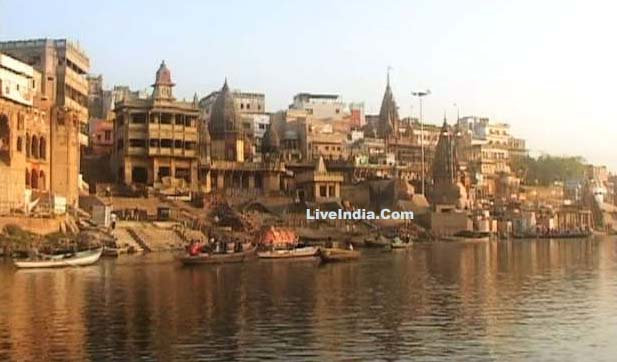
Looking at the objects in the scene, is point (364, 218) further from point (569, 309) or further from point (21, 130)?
point (569, 309)

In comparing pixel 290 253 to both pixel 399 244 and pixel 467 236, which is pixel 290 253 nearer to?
pixel 399 244

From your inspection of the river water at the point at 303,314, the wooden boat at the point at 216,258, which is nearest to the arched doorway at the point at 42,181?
the river water at the point at 303,314

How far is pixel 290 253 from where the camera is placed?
2329 inches

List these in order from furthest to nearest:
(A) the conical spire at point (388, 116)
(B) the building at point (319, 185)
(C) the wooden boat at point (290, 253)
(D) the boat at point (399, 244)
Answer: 1. (A) the conical spire at point (388, 116)
2. (B) the building at point (319, 185)
3. (D) the boat at point (399, 244)
4. (C) the wooden boat at point (290, 253)

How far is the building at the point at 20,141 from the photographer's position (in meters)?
60.4

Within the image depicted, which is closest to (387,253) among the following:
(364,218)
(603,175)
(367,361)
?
(364,218)

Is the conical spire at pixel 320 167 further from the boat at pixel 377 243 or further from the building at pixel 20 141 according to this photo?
the building at pixel 20 141

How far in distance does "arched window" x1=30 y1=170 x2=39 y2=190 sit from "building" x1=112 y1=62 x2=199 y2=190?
49.5 feet

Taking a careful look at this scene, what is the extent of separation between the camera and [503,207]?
398 feet

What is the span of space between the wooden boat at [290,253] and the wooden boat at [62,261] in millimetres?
10425

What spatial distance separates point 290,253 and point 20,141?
19.5 metres

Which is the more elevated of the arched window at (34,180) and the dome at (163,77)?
the dome at (163,77)

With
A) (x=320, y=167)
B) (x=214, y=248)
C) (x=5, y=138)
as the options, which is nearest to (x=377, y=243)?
(x=320, y=167)

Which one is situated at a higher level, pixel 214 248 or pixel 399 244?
pixel 214 248
